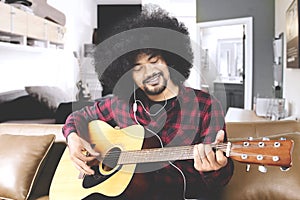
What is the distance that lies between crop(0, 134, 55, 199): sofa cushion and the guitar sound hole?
0.31m

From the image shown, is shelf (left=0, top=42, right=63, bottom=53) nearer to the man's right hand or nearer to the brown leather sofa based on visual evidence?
the brown leather sofa

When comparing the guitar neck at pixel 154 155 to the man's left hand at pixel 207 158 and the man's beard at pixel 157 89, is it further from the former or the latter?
the man's beard at pixel 157 89

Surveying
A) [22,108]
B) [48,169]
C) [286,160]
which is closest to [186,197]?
[286,160]

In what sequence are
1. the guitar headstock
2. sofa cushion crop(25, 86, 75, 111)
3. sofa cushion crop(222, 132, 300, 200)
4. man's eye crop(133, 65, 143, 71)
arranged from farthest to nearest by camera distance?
1. sofa cushion crop(25, 86, 75, 111)
2. man's eye crop(133, 65, 143, 71)
3. sofa cushion crop(222, 132, 300, 200)
4. the guitar headstock

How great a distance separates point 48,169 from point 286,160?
1110 millimetres

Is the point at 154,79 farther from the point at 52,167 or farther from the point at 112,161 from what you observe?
the point at 52,167

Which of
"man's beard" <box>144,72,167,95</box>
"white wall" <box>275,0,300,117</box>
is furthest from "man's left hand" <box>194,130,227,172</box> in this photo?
"white wall" <box>275,0,300,117</box>

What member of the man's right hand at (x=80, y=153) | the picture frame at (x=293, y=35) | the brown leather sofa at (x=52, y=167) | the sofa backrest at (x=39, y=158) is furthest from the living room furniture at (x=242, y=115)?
the sofa backrest at (x=39, y=158)

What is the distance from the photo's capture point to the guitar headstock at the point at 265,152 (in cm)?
146

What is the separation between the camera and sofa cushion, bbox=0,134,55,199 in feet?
6.16

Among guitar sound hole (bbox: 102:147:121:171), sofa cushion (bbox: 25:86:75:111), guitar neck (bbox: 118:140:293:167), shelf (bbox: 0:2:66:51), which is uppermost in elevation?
shelf (bbox: 0:2:66:51)

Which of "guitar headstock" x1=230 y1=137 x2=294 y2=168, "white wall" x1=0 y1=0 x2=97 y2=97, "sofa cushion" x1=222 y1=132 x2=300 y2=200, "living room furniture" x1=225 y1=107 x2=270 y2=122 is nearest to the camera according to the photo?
"guitar headstock" x1=230 y1=137 x2=294 y2=168

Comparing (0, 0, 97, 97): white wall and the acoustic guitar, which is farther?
(0, 0, 97, 97): white wall

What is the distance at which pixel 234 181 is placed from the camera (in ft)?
5.71
